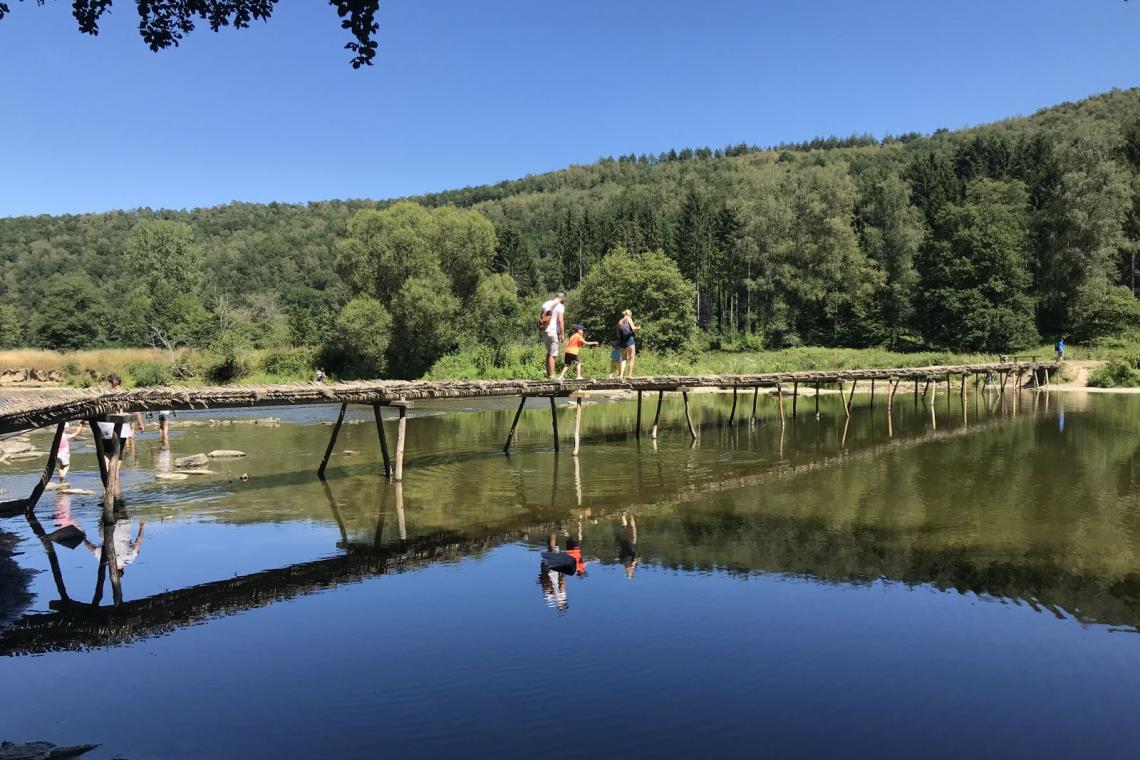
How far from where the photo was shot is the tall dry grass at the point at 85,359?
180 feet

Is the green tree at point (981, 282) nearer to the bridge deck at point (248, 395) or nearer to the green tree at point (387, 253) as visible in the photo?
the green tree at point (387, 253)

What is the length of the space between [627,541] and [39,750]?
8669 mm

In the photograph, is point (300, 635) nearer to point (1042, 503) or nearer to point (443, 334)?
point (1042, 503)

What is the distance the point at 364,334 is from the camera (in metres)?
53.8

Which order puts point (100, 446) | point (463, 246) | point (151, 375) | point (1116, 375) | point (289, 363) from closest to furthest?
point (100, 446), point (1116, 375), point (151, 375), point (289, 363), point (463, 246)

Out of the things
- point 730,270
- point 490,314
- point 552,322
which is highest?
point 730,270

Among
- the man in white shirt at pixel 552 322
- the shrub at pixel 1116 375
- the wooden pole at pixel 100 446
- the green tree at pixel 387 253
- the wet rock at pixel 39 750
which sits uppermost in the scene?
the green tree at pixel 387 253

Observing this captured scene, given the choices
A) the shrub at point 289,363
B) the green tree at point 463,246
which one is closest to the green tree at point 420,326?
the green tree at point 463,246

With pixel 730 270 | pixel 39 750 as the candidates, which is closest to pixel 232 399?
pixel 39 750

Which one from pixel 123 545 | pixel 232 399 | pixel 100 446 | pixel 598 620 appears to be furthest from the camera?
pixel 232 399

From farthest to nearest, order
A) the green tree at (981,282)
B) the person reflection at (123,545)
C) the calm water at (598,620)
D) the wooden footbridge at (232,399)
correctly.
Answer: the green tree at (981,282) < the wooden footbridge at (232,399) < the person reflection at (123,545) < the calm water at (598,620)

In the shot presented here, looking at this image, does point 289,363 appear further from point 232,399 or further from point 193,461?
point 232,399

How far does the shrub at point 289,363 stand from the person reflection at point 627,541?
46.3 meters

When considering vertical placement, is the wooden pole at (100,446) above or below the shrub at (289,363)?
above
